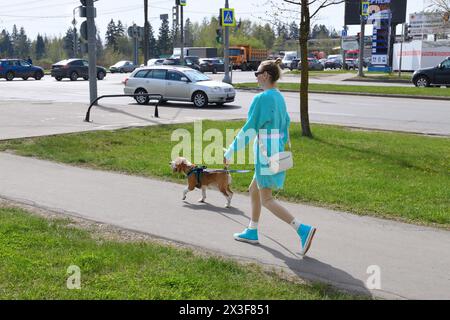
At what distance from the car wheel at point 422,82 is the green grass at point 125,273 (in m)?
27.8

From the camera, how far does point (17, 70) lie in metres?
42.4

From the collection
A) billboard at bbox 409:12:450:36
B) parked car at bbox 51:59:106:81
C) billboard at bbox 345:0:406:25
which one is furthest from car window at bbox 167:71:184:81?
billboard at bbox 409:12:450:36

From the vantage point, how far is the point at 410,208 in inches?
258

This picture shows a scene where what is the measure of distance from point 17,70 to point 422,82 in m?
30.9

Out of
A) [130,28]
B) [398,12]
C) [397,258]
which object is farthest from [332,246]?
[398,12]

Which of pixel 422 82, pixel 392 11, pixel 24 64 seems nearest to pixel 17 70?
pixel 24 64

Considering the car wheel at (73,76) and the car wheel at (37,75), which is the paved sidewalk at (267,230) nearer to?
the car wheel at (73,76)

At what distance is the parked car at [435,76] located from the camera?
2898cm

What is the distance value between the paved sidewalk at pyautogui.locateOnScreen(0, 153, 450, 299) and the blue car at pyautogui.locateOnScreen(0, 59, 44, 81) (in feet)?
121

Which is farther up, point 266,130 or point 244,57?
point 244,57

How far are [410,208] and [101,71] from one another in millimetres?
39774

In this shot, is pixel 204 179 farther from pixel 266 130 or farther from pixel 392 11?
pixel 392 11

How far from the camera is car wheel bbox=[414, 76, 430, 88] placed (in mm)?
29734
